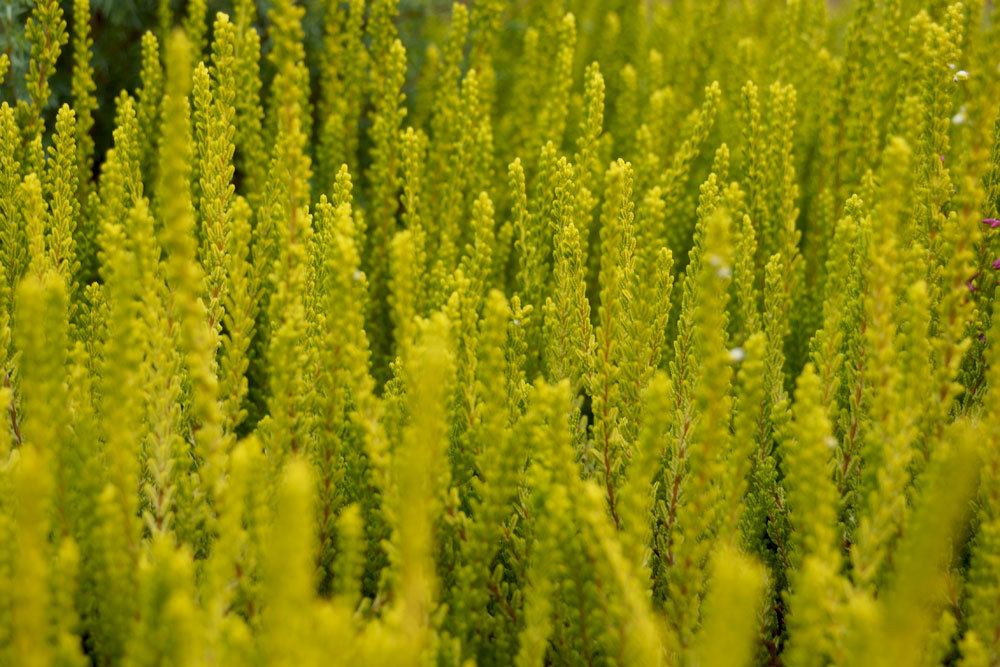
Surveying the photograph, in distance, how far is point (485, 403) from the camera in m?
1.35

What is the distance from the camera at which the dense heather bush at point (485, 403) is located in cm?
99

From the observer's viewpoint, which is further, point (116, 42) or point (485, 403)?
point (116, 42)

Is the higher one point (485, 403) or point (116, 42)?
point (116, 42)

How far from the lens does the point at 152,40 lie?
1.70 metres

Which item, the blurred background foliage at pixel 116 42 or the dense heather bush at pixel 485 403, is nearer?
the dense heather bush at pixel 485 403

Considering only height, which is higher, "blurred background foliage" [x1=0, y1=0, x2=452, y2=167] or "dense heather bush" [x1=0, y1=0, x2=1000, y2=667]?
"blurred background foliage" [x1=0, y1=0, x2=452, y2=167]

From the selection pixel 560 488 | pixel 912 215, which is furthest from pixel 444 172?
pixel 560 488

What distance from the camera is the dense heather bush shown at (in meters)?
0.99

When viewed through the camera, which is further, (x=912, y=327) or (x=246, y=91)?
(x=246, y=91)

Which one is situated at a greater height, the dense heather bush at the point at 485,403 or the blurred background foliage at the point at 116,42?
the blurred background foliage at the point at 116,42

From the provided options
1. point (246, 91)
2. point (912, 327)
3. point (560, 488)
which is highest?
point (246, 91)

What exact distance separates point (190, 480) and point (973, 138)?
1052 mm

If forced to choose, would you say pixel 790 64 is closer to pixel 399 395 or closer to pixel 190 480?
pixel 399 395

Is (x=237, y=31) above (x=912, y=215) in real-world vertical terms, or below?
above
